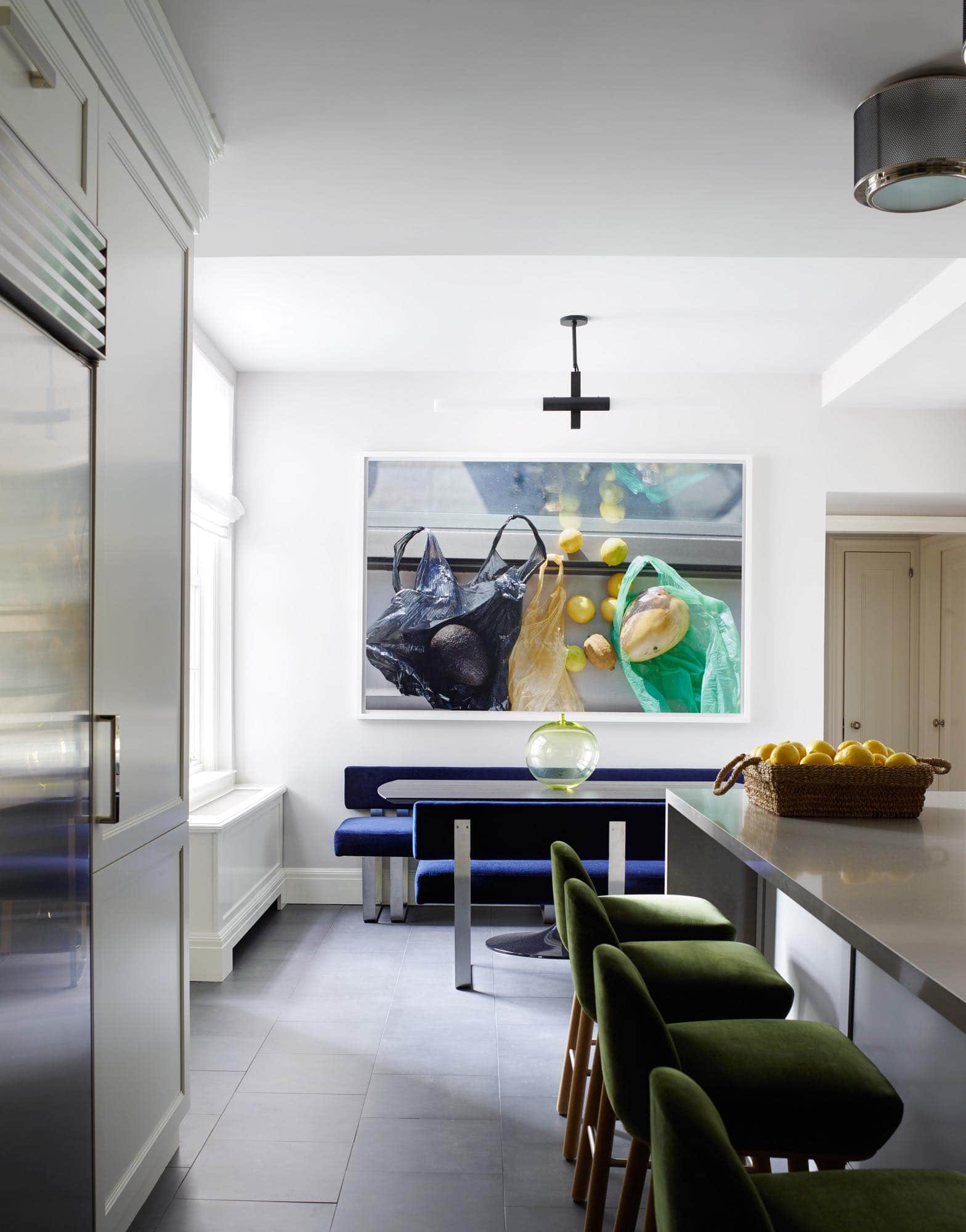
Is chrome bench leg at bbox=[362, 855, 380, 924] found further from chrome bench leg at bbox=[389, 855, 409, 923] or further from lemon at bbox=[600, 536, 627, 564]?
lemon at bbox=[600, 536, 627, 564]

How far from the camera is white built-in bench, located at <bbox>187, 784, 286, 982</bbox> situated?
415 cm

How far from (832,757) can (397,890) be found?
10.3ft

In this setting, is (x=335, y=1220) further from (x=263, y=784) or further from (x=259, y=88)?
(x=263, y=784)

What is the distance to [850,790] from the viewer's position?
2.34m

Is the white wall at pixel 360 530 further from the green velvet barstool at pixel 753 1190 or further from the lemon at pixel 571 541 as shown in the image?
the green velvet barstool at pixel 753 1190

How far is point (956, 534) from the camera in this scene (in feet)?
21.9

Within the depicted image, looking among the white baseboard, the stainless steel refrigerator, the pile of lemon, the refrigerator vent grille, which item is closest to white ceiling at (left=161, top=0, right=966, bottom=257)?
the refrigerator vent grille

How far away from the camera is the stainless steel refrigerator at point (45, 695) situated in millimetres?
1546

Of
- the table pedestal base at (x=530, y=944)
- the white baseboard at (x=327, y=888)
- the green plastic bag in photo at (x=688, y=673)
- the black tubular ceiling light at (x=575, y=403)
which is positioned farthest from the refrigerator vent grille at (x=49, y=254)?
the white baseboard at (x=327, y=888)

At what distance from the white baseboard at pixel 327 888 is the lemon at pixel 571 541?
2055 mm

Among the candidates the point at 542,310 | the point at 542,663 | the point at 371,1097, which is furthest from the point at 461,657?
the point at 371,1097

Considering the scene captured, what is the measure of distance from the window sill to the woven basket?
10.2 feet

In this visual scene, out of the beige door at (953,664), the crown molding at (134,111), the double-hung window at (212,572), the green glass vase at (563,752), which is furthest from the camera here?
the beige door at (953,664)

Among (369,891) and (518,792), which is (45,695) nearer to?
(518,792)
